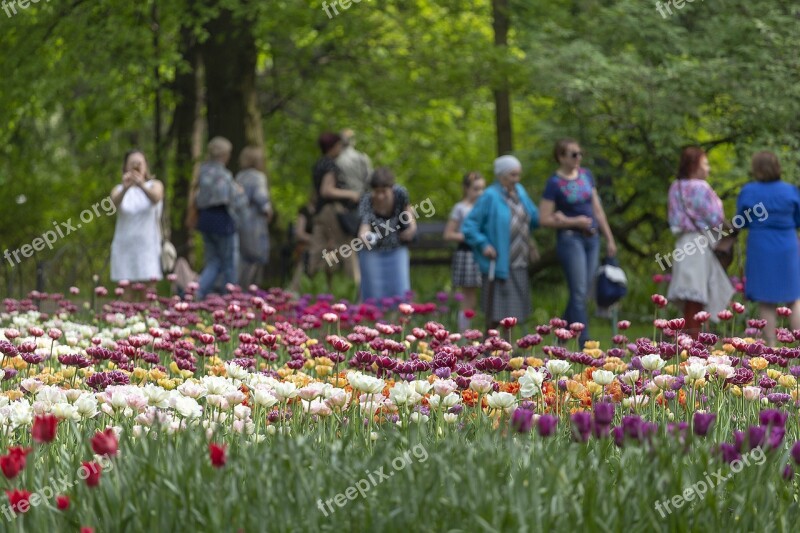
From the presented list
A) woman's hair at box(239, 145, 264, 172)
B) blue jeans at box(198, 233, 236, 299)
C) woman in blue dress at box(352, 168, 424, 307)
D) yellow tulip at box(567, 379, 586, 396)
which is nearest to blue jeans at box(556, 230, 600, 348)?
woman in blue dress at box(352, 168, 424, 307)

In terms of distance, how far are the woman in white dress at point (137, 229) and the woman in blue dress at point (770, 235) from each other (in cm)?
518

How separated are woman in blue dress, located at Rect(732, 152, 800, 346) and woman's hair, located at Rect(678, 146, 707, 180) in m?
0.45

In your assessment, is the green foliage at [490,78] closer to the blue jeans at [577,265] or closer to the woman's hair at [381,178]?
the blue jeans at [577,265]

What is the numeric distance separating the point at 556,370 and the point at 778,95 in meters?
8.94

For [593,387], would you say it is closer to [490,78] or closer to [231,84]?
[490,78]

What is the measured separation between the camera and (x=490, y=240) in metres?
10.9

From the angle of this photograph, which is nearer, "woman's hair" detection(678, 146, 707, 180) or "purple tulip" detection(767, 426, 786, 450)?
"purple tulip" detection(767, 426, 786, 450)

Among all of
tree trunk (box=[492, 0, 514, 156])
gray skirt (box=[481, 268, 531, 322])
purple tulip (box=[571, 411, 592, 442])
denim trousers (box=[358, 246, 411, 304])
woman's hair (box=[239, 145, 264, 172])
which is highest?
tree trunk (box=[492, 0, 514, 156])

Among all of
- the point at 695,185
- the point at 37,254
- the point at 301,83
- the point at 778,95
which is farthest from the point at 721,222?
the point at 301,83

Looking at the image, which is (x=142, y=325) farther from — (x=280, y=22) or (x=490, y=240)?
(x=280, y=22)

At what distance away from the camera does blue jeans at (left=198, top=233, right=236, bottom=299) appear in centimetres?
1298

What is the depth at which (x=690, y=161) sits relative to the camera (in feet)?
35.7

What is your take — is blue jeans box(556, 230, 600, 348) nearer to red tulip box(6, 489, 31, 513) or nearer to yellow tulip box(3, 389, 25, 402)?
yellow tulip box(3, 389, 25, 402)

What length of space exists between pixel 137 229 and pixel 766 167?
5.57m
